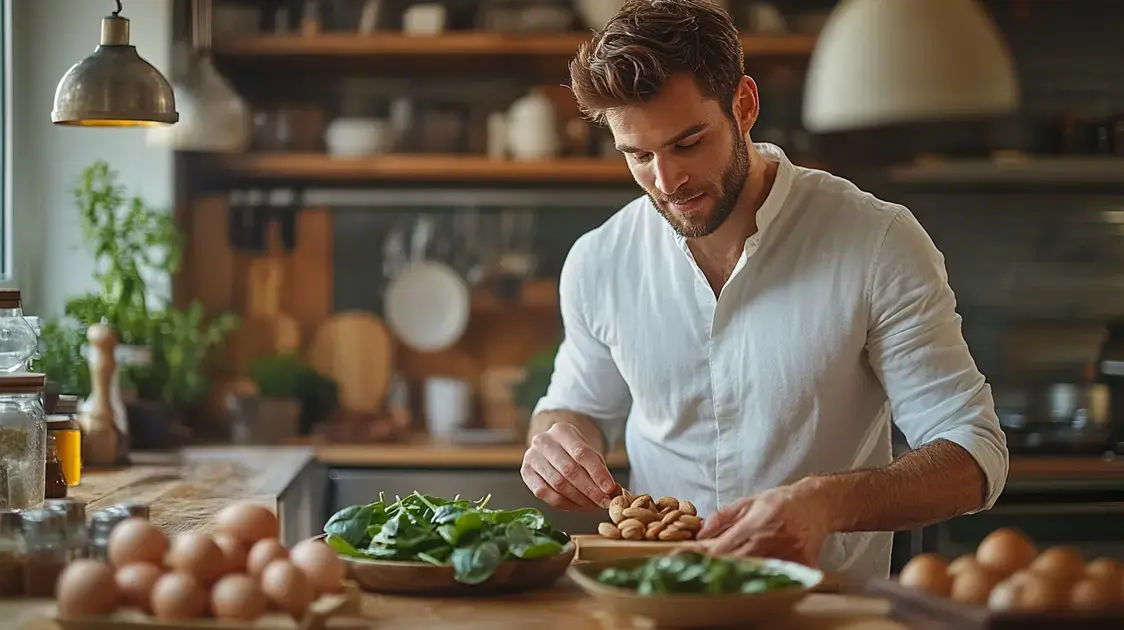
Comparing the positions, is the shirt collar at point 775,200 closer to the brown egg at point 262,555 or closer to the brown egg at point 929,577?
the brown egg at point 929,577

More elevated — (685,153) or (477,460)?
(685,153)

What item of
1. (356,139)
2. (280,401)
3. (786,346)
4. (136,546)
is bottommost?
(280,401)

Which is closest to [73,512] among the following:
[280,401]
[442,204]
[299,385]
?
[280,401]

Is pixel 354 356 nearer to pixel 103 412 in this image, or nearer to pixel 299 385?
pixel 299 385

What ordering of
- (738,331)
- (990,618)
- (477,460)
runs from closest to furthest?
(990,618) < (738,331) < (477,460)

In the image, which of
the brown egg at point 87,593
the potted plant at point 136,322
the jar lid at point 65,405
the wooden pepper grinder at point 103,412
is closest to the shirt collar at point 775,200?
the brown egg at point 87,593

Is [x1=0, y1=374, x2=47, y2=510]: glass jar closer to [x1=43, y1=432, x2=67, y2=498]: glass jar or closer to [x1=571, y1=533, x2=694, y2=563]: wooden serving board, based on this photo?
[x1=43, y1=432, x2=67, y2=498]: glass jar

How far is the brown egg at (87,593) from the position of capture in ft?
4.54

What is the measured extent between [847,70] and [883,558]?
90cm

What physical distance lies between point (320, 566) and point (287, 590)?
9 centimetres

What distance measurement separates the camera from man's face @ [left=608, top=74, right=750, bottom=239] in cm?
214

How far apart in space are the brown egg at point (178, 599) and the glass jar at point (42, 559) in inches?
10.7

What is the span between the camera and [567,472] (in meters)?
2.06

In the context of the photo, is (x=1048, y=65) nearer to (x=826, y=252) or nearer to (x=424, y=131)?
(x=424, y=131)
